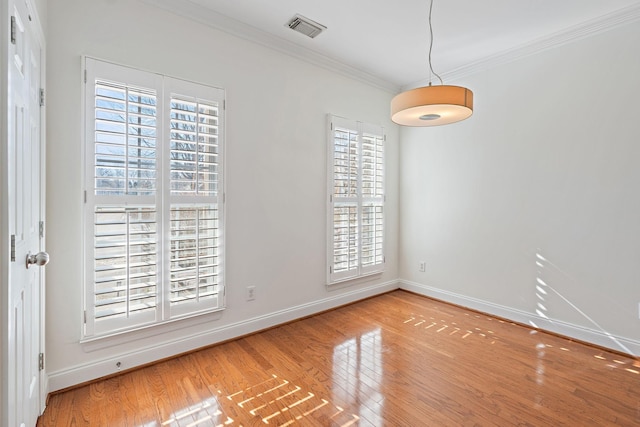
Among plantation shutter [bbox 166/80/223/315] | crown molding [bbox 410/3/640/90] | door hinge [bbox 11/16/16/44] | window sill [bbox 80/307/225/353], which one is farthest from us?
crown molding [bbox 410/3/640/90]

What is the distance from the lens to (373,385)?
218cm

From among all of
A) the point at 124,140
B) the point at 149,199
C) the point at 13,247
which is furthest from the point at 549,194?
the point at 13,247

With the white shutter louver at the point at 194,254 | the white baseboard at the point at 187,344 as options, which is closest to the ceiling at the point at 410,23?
the white shutter louver at the point at 194,254

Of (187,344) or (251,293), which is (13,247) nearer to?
(187,344)

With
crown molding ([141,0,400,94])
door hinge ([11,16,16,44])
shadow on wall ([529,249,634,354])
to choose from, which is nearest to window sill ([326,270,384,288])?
shadow on wall ([529,249,634,354])

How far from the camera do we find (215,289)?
271 cm

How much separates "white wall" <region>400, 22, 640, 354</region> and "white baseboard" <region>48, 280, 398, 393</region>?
61.8 inches

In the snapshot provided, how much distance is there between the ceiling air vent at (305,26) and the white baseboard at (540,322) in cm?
334

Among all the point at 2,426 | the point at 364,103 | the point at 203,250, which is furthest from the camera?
the point at 364,103

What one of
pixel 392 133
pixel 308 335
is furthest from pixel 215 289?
pixel 392 133

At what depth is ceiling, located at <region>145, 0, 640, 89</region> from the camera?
2.53 m

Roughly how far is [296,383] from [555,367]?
202 centimetres

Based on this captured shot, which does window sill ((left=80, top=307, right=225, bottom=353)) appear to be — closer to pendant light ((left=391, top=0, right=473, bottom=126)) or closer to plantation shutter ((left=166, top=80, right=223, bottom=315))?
plantation shutter ((left=166, top=80, right=223, bottom=315))

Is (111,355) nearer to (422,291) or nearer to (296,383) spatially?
(296,383)
